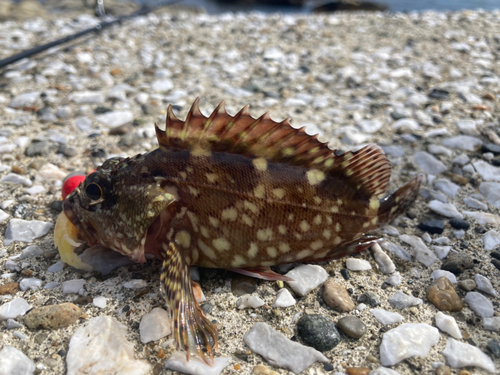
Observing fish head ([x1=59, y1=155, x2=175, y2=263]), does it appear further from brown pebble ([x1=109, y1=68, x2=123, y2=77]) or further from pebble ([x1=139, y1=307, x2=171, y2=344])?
brown pebble ([x1=109, y1=68, x2=123, y2=77])

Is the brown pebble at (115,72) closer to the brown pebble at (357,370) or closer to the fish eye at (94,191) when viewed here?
the fish eye at (94,191)

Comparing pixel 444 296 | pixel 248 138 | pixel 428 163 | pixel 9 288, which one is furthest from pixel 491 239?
pixel 9 288

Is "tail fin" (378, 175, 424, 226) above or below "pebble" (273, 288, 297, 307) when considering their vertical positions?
above

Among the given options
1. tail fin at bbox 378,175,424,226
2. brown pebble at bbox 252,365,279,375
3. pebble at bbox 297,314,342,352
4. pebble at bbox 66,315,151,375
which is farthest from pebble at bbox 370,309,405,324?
pebble at bbox 66,315,151,375

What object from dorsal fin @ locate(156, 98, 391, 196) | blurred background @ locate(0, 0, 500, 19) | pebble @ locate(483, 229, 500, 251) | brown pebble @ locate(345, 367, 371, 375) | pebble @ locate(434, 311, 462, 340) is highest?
dorsal fin @ locate(156, 98, 391, 196)

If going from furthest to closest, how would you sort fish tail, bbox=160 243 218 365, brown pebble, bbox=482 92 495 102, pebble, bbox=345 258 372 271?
brown pebble, bbox=482 92 495 102 → pebble, bbox=345 258 372 271 → fish tail, bbox=160 243 218 365

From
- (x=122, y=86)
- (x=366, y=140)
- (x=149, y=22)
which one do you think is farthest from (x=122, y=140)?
(x=149, y=22)

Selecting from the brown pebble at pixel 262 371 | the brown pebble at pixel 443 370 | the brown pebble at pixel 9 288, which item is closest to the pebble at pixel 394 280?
the brown pebble at pixel 443 370
